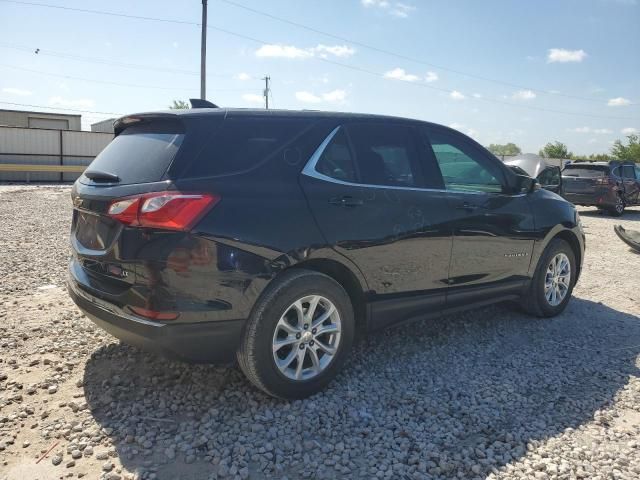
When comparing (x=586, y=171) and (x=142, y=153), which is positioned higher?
(x=586, y=171)

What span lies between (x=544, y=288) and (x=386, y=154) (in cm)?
230

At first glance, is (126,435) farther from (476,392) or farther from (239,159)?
(476,392)

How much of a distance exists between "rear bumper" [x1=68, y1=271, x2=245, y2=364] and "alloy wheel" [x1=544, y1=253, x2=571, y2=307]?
334cm

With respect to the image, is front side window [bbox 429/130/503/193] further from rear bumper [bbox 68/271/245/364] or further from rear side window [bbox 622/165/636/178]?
rear side window [bbox 622/165/636/178]

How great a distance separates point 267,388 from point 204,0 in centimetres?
2400

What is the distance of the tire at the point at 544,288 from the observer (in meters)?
4.91

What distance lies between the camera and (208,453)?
2689 millimetres

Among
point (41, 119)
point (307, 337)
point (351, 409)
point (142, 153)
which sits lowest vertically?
point (351, 409)

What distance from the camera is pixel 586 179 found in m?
15.5

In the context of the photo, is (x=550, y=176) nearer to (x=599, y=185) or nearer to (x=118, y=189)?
(x=599, y=185)

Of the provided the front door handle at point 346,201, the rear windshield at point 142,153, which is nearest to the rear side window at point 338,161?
the front door handle at point 346,201

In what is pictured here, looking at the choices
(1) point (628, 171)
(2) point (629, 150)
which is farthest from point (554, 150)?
(1) point (628, 171)

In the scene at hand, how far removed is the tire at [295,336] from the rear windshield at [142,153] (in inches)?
36.9

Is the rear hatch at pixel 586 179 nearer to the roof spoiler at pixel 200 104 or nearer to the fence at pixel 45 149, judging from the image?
the roof spoiler at pixel 200 104
